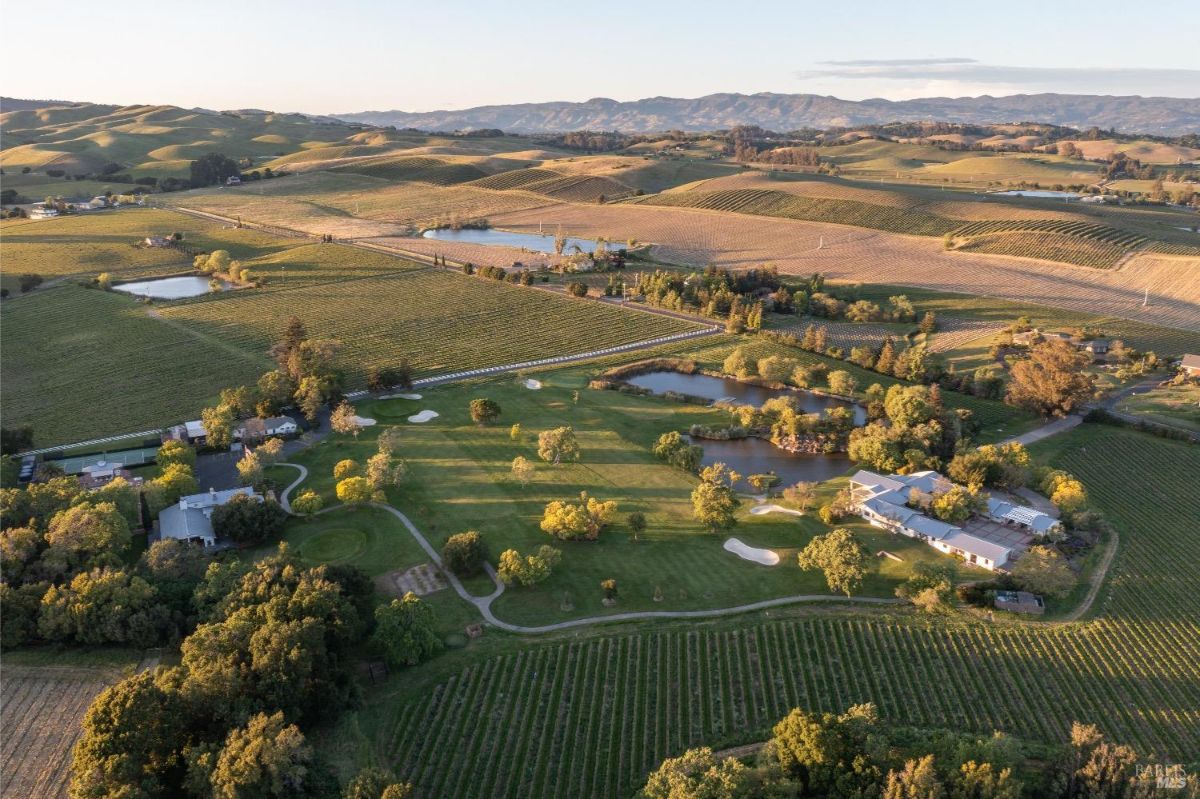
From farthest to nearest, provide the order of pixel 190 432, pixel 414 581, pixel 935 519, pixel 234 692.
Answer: pixel 190 432 → pixel 935 519 → pixel 414 581 → pixel 234 692

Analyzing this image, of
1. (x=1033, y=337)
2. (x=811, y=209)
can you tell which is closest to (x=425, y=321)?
(x=1033, y=337)

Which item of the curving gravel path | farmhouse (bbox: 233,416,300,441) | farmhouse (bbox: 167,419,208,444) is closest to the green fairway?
the curving gravel path

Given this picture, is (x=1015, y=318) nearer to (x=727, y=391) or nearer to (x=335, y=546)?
(x=727, y=391)

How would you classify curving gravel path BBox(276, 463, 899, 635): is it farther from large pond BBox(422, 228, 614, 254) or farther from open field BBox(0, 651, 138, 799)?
large pond BBox(422, 228, 614, 254)

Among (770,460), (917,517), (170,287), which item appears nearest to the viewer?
(917,517)

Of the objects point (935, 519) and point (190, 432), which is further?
point (190, 432)

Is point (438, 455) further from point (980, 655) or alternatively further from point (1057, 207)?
point (1057, 207)

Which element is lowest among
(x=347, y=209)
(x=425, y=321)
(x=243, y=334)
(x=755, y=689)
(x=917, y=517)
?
(x=755, y=689)
